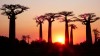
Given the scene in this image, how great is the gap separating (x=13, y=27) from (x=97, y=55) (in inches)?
539

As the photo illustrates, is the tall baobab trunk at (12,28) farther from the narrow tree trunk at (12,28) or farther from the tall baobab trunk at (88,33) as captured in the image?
the tall baobab trunk at (88,33)

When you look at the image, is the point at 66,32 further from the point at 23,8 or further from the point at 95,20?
the point at 23,8

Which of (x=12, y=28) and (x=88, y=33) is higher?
(x=12, y=28)

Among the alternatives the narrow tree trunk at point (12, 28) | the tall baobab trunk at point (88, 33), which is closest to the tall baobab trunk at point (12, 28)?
the narrow tree trunk at point (12, 28)

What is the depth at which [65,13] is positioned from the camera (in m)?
38.6

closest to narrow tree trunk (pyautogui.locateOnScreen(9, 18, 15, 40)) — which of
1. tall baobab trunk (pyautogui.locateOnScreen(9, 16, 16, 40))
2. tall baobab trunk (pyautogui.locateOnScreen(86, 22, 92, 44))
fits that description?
tall baobab trunk (pyautogui.locateOnScreen(9, 16, 16, 40))

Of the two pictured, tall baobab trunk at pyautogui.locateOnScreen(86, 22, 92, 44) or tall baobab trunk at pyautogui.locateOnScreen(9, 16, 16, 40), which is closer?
tall baobab trunk at pyautogui.locateOnScreen(9, 16, 16, 40)

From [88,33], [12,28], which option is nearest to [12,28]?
[12,28]

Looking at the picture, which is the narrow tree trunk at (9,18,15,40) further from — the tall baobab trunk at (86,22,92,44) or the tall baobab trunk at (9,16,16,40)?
the tall baobab trunk at (86,22,92,44)

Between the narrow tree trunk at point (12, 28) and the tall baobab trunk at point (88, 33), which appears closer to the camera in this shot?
the narrow tree trunk at point (12, 28)

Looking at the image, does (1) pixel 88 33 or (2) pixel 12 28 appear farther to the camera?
(1) pixel 88 33

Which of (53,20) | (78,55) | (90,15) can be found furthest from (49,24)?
(78,55)

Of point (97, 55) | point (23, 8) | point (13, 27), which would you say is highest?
point (23, 8)

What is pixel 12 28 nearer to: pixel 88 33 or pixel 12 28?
pixel 12 28
